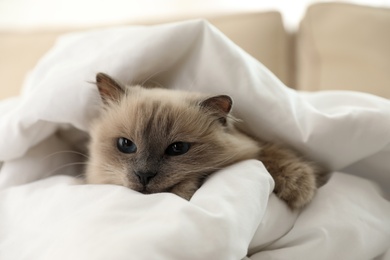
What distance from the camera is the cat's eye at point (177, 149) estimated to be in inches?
37.8

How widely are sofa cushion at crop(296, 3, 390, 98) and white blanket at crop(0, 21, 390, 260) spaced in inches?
21.5

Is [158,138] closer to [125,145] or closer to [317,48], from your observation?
[125,145]

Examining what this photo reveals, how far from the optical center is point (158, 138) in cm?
94

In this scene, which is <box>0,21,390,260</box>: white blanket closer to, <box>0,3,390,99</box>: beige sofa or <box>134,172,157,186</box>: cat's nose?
<box>134,172,157,186</box>: cat's nose

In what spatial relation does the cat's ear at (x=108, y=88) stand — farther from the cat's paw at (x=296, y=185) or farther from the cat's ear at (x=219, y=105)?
the cat's paw at (x=296, y=185)

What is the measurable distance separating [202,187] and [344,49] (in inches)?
47.2

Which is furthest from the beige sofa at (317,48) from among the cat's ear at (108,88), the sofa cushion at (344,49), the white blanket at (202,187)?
the cat's ear at (108,88)

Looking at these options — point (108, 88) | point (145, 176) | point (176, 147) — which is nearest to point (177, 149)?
point (176, 147)

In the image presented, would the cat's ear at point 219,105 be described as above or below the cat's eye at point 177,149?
above

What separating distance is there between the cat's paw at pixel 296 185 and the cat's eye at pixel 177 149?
0.23m

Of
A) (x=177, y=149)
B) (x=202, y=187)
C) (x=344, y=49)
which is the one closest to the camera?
(x=202, y=187)

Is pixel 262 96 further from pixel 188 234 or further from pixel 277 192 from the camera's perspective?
pixel 188 234

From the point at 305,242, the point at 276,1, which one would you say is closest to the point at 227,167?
the point at 305,242

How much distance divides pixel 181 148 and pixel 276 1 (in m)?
1.80
